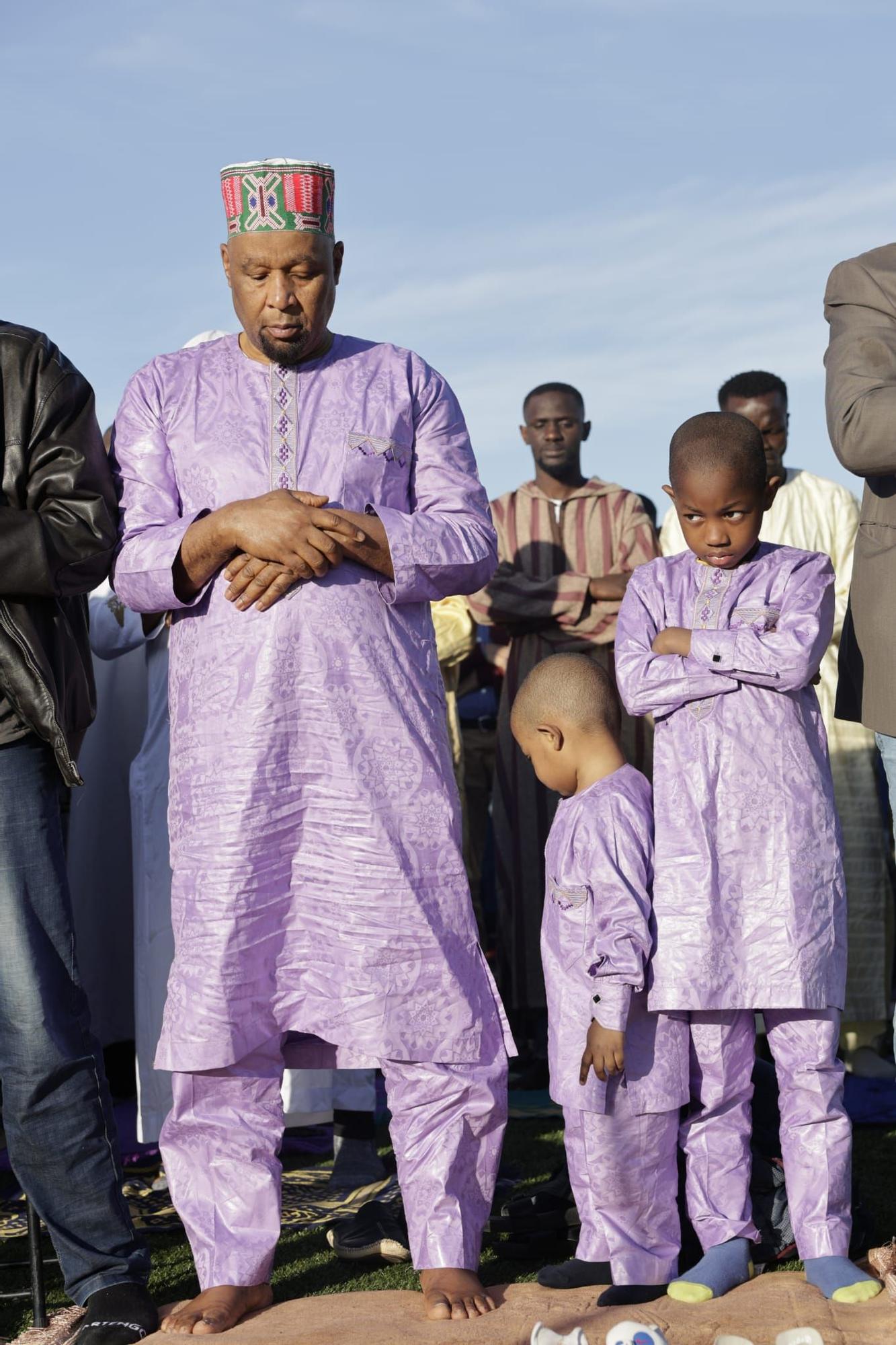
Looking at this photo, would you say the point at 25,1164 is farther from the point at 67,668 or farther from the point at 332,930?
the point at 67,668

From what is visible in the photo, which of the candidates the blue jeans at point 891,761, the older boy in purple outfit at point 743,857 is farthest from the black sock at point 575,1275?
the blue jeans at point 891,761

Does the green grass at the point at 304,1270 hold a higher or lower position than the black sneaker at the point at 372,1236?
lower

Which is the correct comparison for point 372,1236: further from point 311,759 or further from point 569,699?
point 569,699

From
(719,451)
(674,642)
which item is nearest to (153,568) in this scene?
(674,642)

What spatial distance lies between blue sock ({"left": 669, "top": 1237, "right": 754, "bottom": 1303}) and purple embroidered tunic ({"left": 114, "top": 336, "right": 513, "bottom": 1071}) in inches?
27.0

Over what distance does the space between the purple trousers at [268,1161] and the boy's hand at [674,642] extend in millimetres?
1020

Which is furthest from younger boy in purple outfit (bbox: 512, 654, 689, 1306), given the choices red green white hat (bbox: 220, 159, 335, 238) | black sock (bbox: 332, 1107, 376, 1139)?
red green white hat (bbox: 220, 159, 335, 238)

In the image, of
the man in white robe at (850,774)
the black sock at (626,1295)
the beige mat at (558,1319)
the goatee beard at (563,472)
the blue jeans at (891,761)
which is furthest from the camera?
the goatee beard at (563,472)

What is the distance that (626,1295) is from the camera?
12.2 feet

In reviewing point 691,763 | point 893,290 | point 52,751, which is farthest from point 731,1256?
point 893,290

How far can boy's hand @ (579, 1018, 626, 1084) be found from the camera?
378 centimetres

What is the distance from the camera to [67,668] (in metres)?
3.82

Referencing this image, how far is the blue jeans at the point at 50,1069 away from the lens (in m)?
3.61

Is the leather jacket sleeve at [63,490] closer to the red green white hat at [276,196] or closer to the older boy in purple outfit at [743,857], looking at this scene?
the red green white hat at [276,196]
